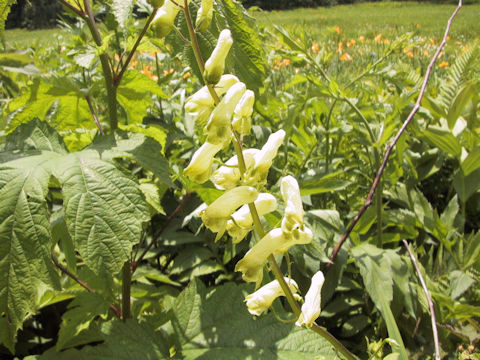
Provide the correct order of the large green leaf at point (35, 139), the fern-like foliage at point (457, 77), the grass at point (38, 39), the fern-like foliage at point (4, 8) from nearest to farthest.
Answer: the fern-like foliage at point (4, 8)
the large green leaf at point (35, 139)
the fern-like foliage at point (457, 77)
the grass at point (38, 39)

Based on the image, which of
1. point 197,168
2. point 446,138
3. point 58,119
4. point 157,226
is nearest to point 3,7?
point 58,119

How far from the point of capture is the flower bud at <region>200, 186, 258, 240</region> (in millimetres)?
788

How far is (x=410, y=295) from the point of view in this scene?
5.38 feet

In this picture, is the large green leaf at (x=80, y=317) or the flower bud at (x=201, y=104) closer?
the flower bud at (x=201, y=104)

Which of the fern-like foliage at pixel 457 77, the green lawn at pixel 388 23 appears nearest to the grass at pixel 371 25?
the green lawn at pixel 388 23

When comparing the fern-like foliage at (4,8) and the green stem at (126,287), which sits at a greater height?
the fern-like foliage at (4,8)

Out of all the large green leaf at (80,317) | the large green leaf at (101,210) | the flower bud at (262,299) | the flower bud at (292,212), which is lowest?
the large green leaf at (80,317)

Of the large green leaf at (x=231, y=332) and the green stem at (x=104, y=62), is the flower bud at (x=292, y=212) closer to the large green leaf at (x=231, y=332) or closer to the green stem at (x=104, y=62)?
the large green leaf at (x=231, y=332)

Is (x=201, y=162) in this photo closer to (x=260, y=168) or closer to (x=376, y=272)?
(x=260, y=168)

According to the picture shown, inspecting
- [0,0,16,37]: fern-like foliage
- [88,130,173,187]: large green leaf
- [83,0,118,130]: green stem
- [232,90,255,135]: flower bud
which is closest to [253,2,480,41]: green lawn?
[83,0,118,130]: green stem

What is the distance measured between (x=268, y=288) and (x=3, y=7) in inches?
41.3

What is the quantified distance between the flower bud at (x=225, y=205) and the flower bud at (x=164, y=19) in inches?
15.0

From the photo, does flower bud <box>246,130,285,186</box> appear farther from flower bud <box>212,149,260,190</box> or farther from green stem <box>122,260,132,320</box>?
green stem <box>122,260,132,320</box>

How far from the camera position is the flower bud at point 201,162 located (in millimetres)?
831
